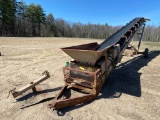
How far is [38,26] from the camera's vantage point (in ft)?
142

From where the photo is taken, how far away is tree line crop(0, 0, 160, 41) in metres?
33.4

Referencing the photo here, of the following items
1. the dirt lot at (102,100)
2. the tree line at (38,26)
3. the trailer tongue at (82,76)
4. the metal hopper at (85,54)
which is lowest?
the dirt lot at (102,100)

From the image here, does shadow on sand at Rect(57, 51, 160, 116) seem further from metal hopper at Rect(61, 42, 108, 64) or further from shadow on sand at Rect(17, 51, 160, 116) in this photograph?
metal hopper at Rect(61, 42, 108, 64)

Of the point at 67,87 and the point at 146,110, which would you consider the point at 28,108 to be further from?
the point at 146,110

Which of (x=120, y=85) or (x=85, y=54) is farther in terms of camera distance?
(x=120, y=85)

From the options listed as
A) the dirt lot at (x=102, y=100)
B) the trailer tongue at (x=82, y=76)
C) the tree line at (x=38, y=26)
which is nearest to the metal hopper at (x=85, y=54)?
the trailer tongue at (x=82, y=76)

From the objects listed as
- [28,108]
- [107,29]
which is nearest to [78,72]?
[28,108]

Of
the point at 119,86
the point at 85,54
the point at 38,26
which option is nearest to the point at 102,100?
the point at 119,86

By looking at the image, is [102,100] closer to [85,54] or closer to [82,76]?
[82,76]

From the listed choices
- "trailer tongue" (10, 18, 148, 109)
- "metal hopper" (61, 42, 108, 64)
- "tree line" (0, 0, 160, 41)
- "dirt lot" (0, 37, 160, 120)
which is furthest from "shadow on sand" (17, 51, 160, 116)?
"tree line" (0, 0, 160, 41)

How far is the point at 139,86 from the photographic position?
4668 mm

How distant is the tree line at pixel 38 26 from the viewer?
110ft

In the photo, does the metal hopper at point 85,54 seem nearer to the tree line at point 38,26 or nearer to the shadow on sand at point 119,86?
the shadow on sand at point 119,86

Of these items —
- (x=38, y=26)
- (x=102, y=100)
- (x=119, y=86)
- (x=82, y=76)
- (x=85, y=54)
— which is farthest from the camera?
(x=38, y=26)
